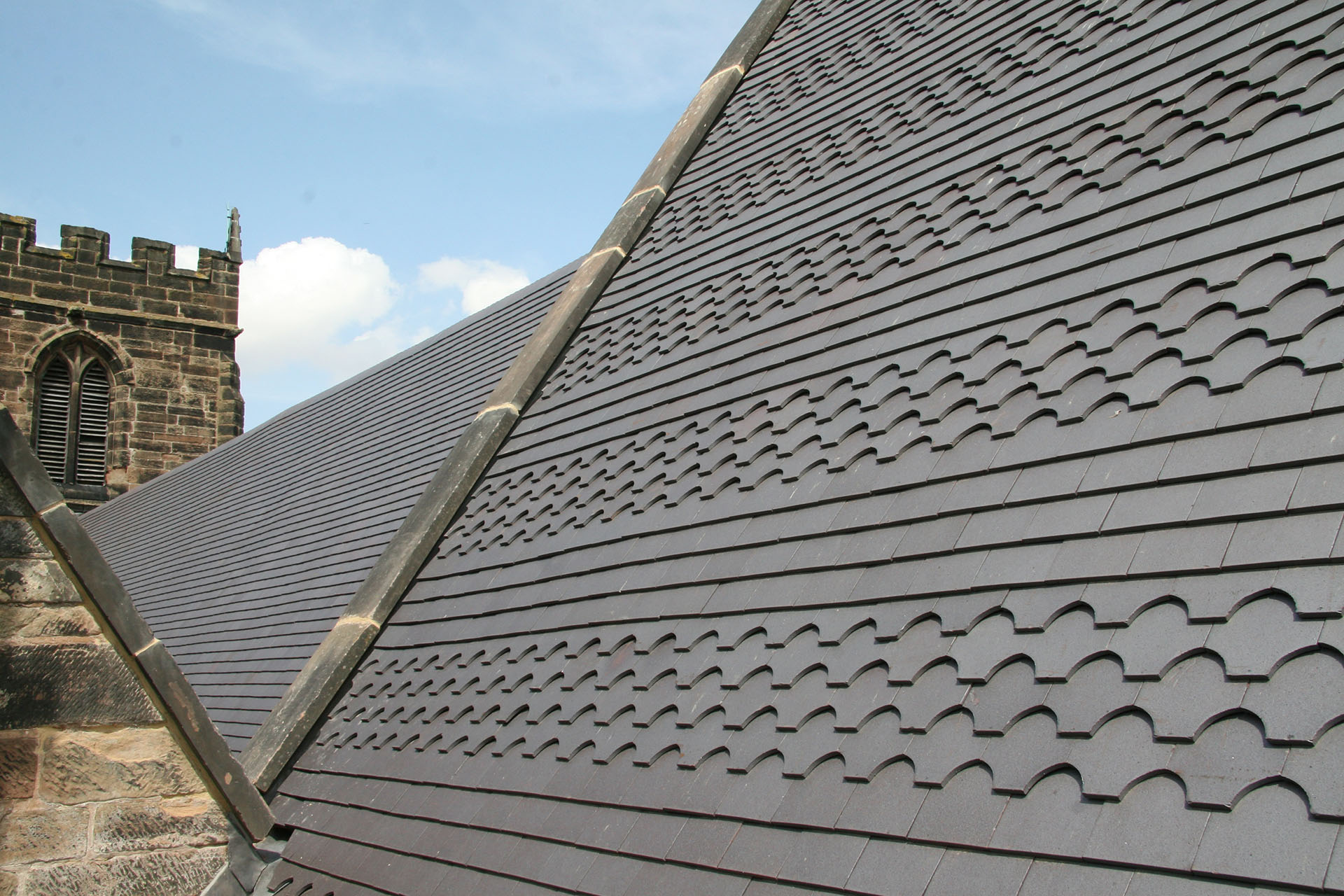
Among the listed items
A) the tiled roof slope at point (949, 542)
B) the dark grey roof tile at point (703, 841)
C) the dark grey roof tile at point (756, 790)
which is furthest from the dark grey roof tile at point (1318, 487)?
the dark grey roof tile at point (703, 841)

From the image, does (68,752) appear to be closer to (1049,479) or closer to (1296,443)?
(1049,479)

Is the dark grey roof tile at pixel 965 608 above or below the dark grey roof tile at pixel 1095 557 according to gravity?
below

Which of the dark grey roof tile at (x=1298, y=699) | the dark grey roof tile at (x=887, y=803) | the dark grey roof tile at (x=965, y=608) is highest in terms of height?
the dark grey roof tile at (x=965, y=608)

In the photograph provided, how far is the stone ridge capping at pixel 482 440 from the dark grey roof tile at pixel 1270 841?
5177mm

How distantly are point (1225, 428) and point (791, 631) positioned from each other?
1475 mm

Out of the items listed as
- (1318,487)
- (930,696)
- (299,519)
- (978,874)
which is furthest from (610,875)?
(299,519)

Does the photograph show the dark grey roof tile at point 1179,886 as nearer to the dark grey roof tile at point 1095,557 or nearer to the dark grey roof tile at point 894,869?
the dark grey roof tile at point 894,869

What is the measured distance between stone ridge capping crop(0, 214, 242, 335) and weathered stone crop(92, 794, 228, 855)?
2420cm

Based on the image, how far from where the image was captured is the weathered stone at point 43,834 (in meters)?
3.59

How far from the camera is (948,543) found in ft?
10.9

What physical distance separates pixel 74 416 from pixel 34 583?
2339 cm

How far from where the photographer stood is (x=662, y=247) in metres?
7.20

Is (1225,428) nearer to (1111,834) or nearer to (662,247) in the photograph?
(1111,834)

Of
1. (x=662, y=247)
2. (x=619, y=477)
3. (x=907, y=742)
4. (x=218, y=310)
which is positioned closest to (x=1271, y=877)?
(x=907, y=742)
